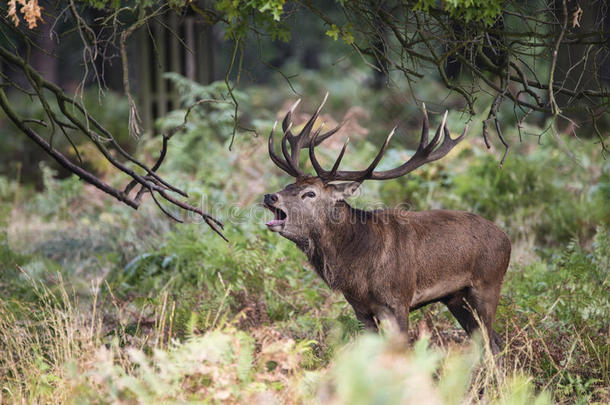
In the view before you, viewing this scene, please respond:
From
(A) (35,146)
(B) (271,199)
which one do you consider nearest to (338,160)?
(B) (271,199)

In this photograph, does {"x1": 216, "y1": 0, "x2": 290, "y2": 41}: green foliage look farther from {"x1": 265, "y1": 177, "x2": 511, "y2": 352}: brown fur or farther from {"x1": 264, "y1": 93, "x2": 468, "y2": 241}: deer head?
{"x1": 265, "y1": 177, "x2": 511, "y2": 352}: brown fur

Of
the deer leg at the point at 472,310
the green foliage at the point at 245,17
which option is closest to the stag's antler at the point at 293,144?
the green foliage at the point at 245,17

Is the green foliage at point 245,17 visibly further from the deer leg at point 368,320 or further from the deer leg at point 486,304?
the deer leg at point 486,304

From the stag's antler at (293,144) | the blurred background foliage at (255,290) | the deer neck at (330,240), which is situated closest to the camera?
the blurred background foliage at (255,290)

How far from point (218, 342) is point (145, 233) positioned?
6.05m

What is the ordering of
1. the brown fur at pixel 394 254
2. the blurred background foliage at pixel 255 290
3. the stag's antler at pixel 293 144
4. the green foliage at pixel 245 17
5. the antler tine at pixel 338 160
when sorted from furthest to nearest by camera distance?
1. the stag's antler at pixel 293 144
2. the brown fur at pixel 394 254
3. the antler tine at pixel 338 160
4. the green foliage at pixel 245 17
5. the blurred background foliage at pixel 255 290

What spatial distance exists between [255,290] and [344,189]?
5.98ft

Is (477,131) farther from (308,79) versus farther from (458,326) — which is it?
(308,79)

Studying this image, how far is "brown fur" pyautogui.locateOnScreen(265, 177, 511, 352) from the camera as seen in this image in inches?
212

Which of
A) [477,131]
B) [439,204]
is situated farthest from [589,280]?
[477,131]

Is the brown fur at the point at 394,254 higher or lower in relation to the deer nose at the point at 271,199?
lower

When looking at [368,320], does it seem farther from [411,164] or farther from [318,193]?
[411,164]

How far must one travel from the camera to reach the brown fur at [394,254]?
5.39m

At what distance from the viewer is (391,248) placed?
216 inches
